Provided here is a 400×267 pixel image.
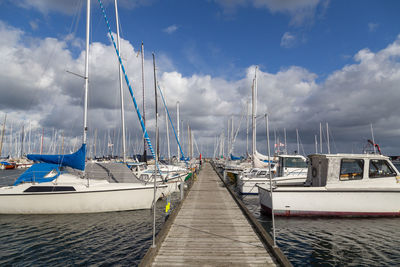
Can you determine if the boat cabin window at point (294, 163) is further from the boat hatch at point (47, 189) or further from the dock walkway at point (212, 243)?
the boat hatch at point (47, 189)

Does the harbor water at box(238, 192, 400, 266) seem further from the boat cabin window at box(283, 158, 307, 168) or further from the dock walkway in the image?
the boat cabin window at box(283, 158, 307, 168)

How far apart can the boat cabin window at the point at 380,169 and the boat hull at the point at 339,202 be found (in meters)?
0.92

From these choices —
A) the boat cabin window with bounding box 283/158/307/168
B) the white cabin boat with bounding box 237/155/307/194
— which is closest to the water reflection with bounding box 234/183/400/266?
the white cabin boat with bounding box 237/155/307/194

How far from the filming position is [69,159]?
1297cm

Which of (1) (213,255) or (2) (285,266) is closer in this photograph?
(2) (285,266)

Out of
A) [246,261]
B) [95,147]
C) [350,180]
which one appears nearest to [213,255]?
[246,261]

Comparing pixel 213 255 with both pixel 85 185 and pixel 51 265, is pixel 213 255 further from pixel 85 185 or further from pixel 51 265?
pixel 85 185

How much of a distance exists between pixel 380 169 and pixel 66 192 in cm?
1639

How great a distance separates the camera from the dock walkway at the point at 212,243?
5887mm

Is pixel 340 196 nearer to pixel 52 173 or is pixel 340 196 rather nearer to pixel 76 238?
pixel 76 238

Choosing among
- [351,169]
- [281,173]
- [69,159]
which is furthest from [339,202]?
[69,159]

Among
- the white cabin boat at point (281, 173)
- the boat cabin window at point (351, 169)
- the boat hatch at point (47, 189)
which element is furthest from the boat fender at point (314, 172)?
the boat hatch at point (47, 189)

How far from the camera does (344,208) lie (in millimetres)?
11453

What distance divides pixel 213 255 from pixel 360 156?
402 inches
